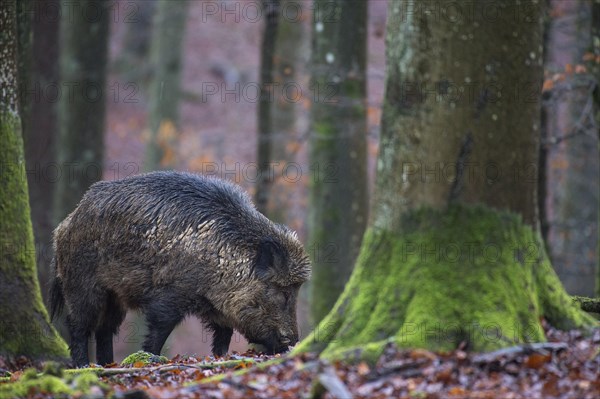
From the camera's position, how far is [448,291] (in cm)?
674

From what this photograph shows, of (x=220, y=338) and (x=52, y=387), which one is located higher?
(x=52, y=387)

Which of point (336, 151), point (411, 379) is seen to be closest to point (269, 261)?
point (411, 379)

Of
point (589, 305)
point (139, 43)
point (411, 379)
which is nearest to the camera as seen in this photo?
point (411, 379)

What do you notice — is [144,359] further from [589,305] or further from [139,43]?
[139,43]

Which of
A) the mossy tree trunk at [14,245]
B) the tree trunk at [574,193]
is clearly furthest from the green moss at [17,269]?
the tree trunk at [574,193]

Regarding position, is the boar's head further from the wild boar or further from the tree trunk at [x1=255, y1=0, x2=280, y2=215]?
the tree trunk at [x1=255, y1=0, x2=280, y2=215]

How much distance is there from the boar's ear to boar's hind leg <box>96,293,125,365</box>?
6.11 feet

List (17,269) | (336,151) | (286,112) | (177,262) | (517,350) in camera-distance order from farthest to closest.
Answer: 1. (286,112)
2. (336,151)
3. (177,262)
4. (17,269)
5. (517,350)

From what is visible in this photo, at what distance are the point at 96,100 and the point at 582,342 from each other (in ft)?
42.0

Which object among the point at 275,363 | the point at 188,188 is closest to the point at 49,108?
the point at 188,188

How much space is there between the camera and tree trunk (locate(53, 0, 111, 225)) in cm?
1762

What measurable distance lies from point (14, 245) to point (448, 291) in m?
5.59

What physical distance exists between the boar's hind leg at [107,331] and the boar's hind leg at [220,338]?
3.87 ft

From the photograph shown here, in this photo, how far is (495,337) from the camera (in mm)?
6512
